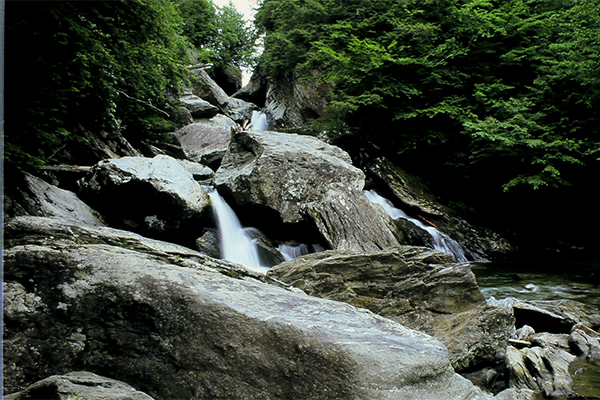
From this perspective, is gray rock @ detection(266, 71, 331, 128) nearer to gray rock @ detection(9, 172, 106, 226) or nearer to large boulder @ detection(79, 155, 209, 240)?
large boulder @ detection(79, 155, 209, 240)

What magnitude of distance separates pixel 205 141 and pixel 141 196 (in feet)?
35.3

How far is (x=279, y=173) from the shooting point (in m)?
9.94

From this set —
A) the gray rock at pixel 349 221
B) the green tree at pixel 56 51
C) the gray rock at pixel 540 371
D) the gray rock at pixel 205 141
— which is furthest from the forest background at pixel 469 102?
the gray rock at pixel 540 371

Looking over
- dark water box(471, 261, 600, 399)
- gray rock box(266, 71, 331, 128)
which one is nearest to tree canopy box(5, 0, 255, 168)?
dark water box(471, 261, 600, 399)

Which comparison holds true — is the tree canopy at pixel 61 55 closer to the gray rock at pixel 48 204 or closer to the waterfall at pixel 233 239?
the gray rock at pixel 48 204

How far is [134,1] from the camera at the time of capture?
6.62 m

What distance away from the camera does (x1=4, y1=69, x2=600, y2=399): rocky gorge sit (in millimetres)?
2488

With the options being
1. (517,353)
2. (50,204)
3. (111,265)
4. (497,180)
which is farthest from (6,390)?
(497,180)

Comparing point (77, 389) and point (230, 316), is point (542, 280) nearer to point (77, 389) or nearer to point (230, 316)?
point (230, 316)

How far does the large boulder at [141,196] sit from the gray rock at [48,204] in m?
0.38

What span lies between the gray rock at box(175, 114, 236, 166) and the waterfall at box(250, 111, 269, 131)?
3401 mm

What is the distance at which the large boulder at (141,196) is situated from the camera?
8.30m

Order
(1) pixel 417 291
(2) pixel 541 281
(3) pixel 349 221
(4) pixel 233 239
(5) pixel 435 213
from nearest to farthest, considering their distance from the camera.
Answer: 1. (1) pixel 417 291
2. (3) pixel 349 221
3. (2) pixel 541 281
4. (4) pixel 233 239
5. (5) pixel 435 213

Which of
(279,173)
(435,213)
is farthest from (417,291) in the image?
(435,213)
